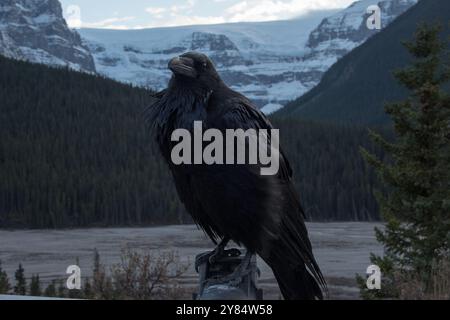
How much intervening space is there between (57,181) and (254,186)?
8222cm

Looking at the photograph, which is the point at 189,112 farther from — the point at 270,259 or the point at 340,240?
the point at 340,240

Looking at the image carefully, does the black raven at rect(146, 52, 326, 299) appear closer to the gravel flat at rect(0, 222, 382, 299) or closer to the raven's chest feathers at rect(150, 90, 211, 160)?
the raven's chest feathers at rect(150, 90, 211, 160)

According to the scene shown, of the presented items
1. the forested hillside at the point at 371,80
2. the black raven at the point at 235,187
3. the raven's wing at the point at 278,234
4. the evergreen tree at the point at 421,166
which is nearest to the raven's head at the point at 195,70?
the black raven at the point at 235,187

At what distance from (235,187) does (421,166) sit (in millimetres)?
9159

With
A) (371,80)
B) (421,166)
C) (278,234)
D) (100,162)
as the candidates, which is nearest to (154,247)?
(100,162)

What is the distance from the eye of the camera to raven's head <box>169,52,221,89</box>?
4492 millimetres

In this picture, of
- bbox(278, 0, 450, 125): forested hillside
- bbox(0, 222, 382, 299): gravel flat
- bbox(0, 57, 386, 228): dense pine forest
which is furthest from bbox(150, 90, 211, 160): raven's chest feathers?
bbox(278, 0, 450, 125): forested hillside

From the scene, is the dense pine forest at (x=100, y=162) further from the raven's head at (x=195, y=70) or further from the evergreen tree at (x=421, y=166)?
the raven's head at (x=195, y=70)

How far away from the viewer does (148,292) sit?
55.2 ft

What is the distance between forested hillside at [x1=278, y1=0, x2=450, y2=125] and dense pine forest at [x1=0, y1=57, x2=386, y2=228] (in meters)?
64.5

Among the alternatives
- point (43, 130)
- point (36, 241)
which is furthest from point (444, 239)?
point (43, 130)

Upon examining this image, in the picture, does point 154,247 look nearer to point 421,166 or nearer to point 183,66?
point 421,166

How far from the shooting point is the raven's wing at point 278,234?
457 centimetres

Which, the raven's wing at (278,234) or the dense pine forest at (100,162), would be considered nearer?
the raven's wing at (278,234)
